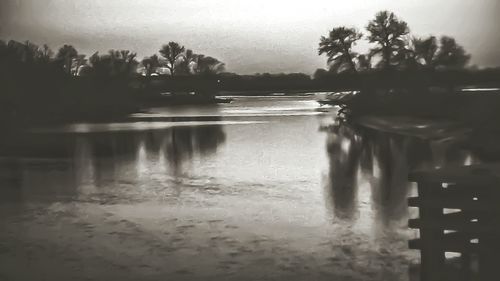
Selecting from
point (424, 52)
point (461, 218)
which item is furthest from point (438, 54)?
point (461, 218)

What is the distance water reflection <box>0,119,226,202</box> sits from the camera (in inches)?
453

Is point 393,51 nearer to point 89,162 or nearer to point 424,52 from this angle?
point 424,52

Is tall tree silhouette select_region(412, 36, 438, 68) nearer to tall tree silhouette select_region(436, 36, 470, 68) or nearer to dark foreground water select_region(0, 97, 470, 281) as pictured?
tall tree silhouette select_region(436, 36, 470, 68)

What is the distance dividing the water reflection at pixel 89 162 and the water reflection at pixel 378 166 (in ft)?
12.0

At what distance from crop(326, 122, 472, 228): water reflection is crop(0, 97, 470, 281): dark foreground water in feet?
0.14

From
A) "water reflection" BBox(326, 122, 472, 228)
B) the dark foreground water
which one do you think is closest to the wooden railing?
the dark foreground water

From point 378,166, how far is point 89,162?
7657 millimetres

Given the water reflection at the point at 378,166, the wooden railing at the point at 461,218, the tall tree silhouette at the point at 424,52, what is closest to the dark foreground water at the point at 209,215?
the water reflection at the point at 378,166

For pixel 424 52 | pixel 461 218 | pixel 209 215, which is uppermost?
pixel 424 52

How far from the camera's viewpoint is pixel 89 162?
1686 cm

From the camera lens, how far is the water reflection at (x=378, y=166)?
28.5 ft

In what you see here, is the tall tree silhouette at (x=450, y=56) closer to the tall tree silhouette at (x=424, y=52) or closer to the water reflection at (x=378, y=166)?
the tall tree silhouette at (x=424, y=52)

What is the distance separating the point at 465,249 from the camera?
4.29 meters

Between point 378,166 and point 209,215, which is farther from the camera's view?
point 378,166
